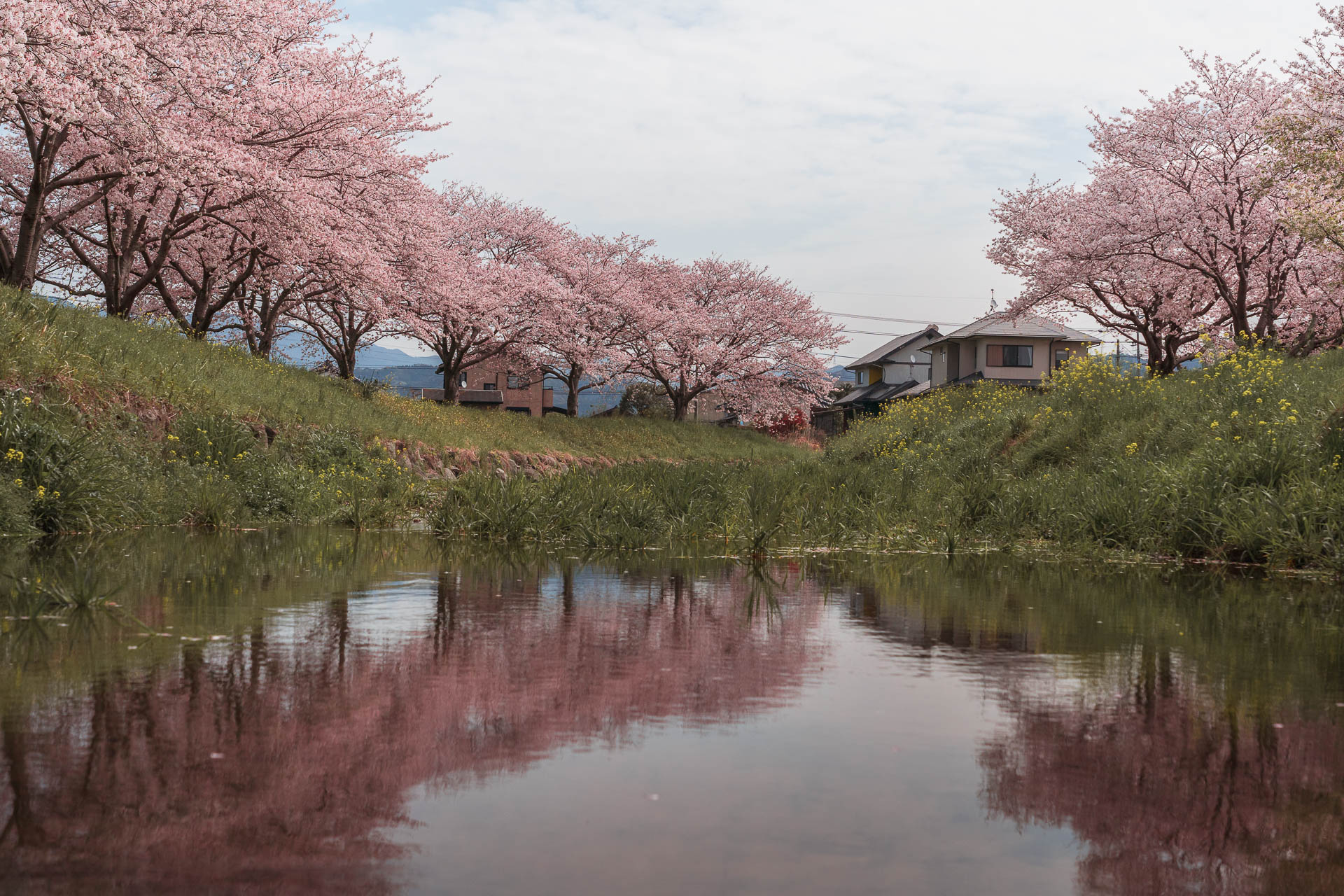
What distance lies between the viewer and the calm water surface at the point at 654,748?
222 cm

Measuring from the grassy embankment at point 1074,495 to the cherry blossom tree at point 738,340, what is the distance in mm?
34338

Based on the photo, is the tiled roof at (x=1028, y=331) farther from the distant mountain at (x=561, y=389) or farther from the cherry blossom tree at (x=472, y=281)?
the cherry blossom tree at (x=472, y=281)

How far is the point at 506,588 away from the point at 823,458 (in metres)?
20.8

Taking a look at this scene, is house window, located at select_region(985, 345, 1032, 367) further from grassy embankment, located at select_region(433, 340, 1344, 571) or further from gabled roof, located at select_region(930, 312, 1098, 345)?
grassy embankment, located at select_region(433, 340, 1344, 571)

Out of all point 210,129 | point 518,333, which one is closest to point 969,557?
point 210,129

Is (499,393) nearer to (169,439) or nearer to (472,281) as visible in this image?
(472,281)

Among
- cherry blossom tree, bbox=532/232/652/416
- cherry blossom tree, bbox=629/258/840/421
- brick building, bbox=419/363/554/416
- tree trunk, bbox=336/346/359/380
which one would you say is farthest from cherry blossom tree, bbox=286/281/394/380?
brick building, bbox=419/363/554/416

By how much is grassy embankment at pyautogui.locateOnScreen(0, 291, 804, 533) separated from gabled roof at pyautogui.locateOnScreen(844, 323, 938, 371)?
57440 mm

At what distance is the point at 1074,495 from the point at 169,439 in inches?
463

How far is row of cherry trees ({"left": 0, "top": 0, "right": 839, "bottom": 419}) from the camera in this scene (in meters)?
16.4

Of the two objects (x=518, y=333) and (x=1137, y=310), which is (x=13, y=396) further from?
(x=1137, y=310)

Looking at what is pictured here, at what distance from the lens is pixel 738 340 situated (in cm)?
5319

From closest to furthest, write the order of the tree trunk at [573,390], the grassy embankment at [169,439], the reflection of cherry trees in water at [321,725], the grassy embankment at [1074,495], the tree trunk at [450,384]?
the reflection of cherry trees in water at [321,725], the grassy embankment at [1074,495], the grassy embankment at [169,439], the tree trunk at [450,384], the tree trunk at [573,390]

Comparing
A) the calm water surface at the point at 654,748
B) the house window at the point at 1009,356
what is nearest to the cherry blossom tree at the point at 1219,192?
the calm water surface at the point at 654,748
